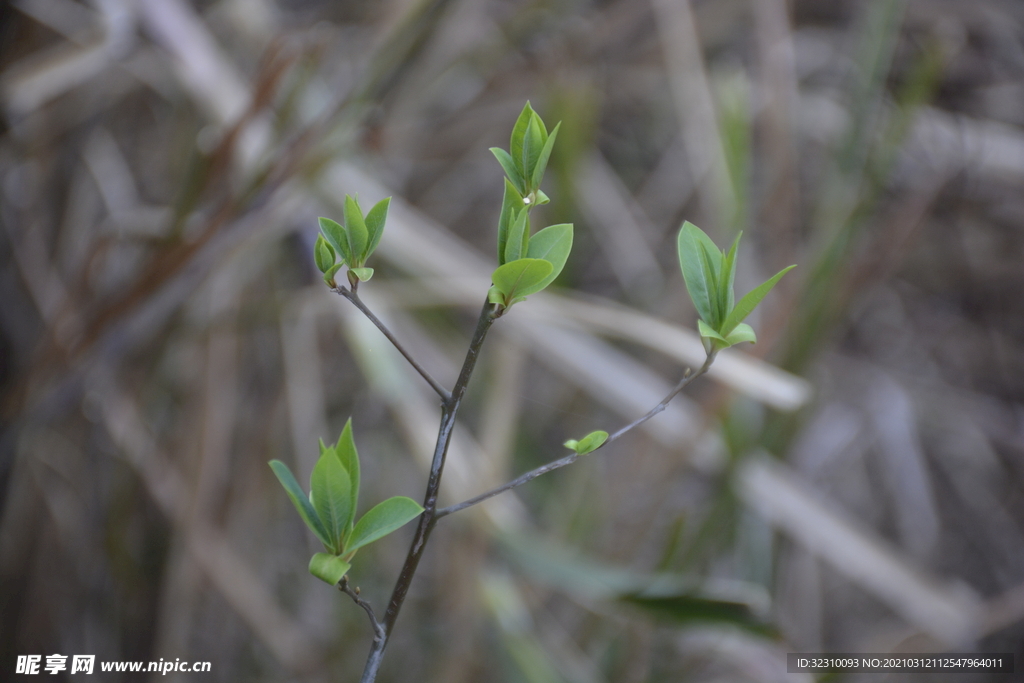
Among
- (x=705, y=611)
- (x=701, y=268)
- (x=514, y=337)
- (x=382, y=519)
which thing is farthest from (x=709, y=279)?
(x=514, y=337)

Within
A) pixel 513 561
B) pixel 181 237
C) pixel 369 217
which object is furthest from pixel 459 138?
pixel 369 217

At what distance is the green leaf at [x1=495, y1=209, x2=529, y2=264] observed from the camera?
0.40ft

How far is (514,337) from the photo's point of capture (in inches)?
22.7

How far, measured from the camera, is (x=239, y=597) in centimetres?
57

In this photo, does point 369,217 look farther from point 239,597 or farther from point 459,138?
point 459,138

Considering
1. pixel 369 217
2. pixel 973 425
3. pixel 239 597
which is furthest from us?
pixel 973 425

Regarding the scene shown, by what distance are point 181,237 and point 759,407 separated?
1.84 ft

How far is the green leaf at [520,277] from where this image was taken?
0.12 metres

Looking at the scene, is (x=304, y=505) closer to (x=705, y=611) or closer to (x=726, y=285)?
(x=726, y=285)

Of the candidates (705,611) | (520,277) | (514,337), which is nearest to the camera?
(520,277)

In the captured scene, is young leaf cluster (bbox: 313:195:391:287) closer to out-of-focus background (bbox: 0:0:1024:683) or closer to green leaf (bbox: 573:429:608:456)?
green leaf (bbox: 573:429:608:456)

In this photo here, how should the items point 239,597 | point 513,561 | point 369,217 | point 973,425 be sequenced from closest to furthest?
point 369,217 → point 513,561 → point 239,597 → point 973,425

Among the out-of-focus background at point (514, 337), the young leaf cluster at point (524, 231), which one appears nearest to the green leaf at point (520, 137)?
the young leaf cluster at point (524, 231)

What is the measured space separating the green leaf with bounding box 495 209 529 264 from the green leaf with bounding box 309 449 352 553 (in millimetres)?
63
